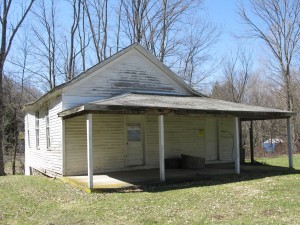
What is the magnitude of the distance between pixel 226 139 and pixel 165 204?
9.74m

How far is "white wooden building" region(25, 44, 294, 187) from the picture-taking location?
41.6ft

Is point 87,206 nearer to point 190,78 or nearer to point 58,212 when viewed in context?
point 58,212

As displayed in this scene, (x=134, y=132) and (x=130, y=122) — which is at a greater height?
(x=130, y=122)

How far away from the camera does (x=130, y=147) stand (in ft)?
47.3

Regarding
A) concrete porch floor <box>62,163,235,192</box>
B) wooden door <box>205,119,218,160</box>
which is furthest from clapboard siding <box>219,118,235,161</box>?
concrete porch floor <box>62,163,235,192</box>

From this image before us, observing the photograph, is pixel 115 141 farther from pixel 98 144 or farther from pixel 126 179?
pixel 126 179

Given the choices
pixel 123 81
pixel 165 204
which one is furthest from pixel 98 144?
pixel 165 204

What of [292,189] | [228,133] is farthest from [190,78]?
[292,189]

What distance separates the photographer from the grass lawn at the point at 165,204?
6.80m

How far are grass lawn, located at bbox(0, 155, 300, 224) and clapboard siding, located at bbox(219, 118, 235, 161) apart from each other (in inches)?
229

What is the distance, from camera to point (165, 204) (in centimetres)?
797

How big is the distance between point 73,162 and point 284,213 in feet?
27.0

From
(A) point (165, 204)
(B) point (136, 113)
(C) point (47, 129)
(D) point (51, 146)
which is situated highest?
(B) point (136, 113)

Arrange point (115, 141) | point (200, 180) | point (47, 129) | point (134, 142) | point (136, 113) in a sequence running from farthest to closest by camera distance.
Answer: point (47, 129) < point (134, 142) < point (115, 141) < point (200, 180) < point (136, 113)
